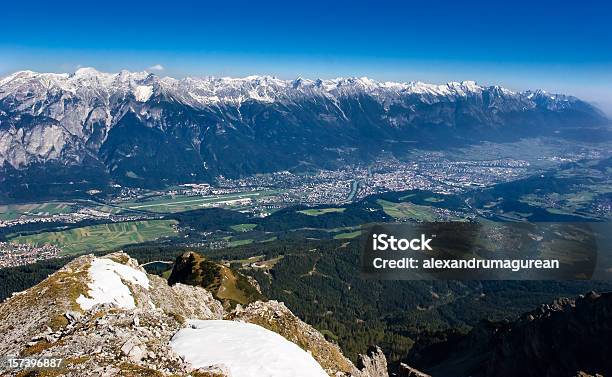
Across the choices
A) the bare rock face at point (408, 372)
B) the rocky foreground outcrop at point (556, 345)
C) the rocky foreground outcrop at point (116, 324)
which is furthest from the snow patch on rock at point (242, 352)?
the rocky foreground outcrop at point (556, 345)

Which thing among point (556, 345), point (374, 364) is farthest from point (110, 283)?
point (556, 345)

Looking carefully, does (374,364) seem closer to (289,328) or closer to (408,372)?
(408,372)

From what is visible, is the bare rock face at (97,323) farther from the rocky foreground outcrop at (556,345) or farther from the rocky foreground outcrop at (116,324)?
the rocky foreground outcrop at (556,345)

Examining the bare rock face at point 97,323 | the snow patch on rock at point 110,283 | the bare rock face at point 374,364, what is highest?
the bare rock face at point 97,323

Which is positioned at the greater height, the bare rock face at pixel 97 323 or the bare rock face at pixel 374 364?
the bare rock face at pixel 97 323

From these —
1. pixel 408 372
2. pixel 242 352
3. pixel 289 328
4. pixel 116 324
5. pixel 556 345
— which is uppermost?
pixel 116 324

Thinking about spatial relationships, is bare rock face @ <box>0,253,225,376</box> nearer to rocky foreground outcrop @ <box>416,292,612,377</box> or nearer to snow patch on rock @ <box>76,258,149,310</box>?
snow patch on rock @ <box>76,258,149,310</box>
